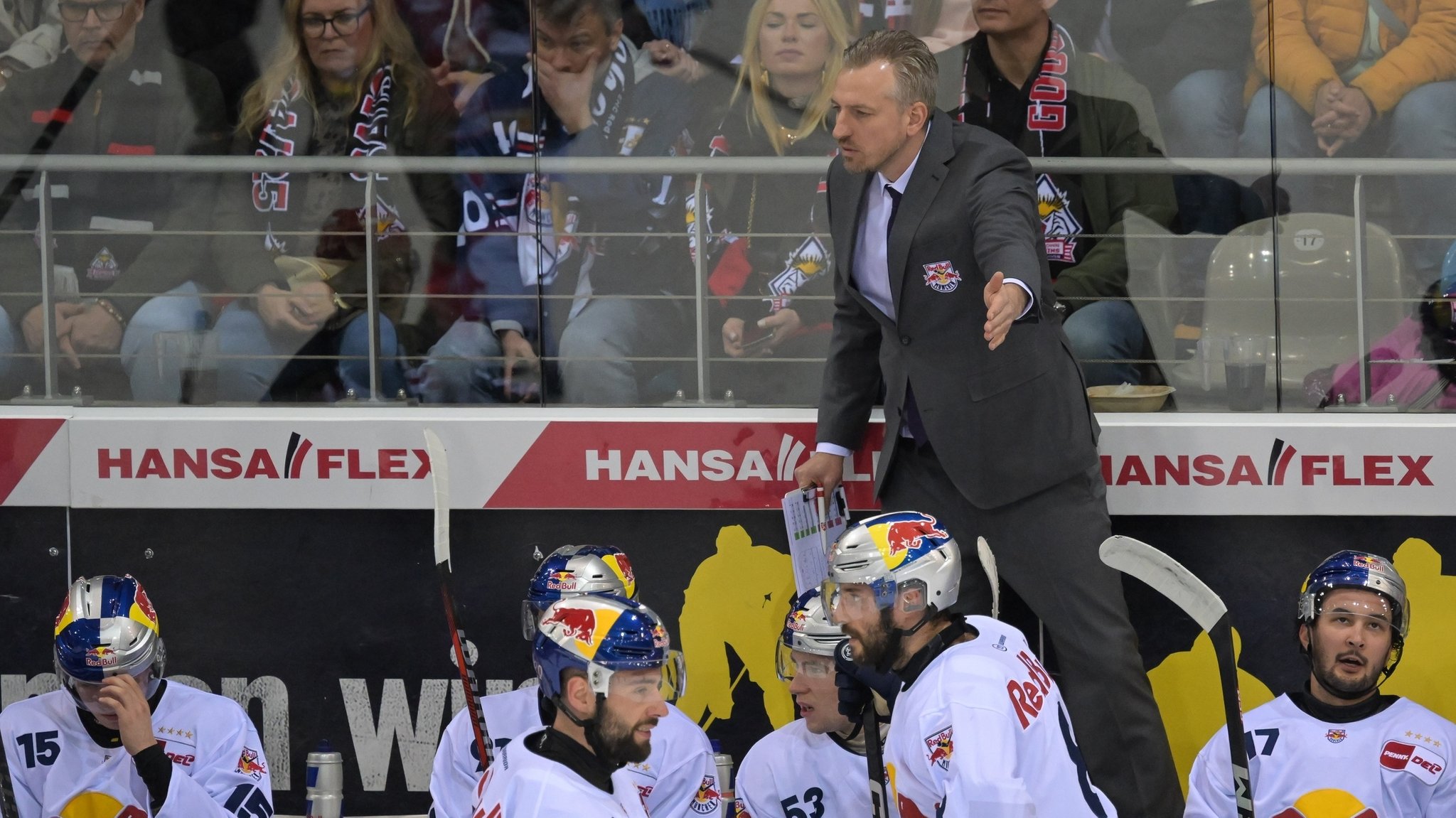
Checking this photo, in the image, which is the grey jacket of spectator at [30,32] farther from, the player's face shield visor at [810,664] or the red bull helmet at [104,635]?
the player's face shield visor at [810,664]

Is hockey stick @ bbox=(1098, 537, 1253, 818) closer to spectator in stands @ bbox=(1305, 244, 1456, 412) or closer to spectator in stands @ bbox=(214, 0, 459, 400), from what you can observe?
spectator in stands @ bbox=(1305, 244, 1456, 412)

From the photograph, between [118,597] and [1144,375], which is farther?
[1144,375]

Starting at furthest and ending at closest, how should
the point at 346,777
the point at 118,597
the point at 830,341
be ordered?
the point at 346,777 → the point at 830,341 → the point at 118,597

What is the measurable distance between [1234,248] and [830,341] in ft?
3.82

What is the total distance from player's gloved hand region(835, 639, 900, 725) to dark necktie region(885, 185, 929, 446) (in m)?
0.80

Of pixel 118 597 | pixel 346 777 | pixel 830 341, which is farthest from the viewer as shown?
pixel 346 777

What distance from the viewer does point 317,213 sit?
505cm

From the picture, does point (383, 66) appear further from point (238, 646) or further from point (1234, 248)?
point (1234, 248)

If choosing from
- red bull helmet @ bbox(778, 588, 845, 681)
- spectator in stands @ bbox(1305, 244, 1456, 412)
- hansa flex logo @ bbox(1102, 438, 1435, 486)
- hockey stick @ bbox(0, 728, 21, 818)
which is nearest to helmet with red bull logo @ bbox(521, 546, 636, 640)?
red bull helmet @ bbox(778, 588, 845, 681)

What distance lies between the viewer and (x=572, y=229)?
4965mm

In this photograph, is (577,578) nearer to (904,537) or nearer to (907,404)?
(907,404)

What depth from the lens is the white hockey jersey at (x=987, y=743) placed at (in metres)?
2.95

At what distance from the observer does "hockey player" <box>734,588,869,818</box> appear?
13.2 ft

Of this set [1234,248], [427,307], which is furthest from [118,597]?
[1234,248]
